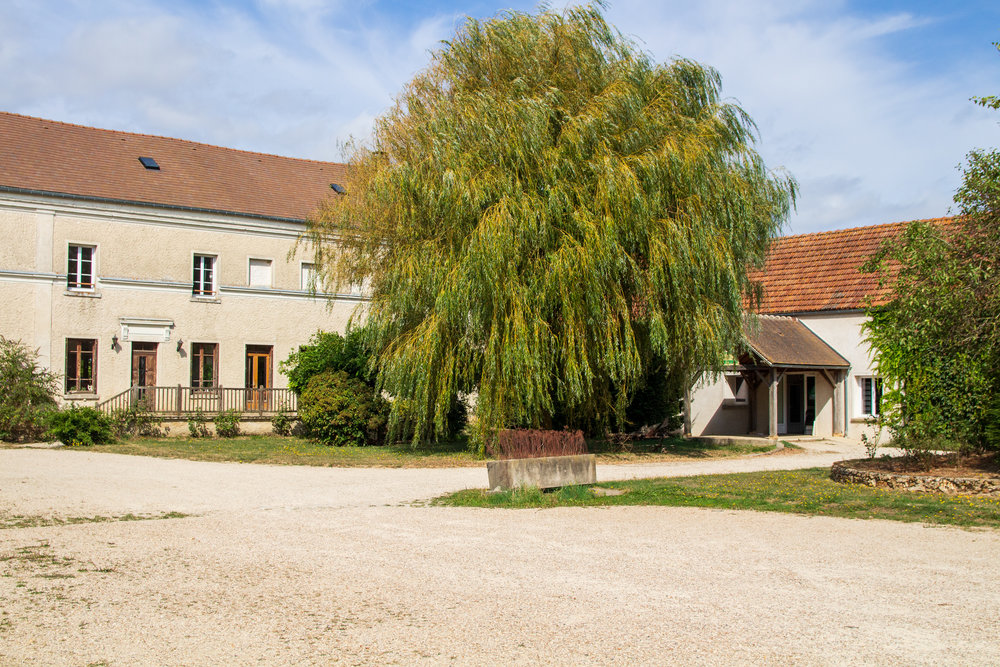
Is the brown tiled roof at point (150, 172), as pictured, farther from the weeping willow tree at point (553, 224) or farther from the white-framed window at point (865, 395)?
the white-framed window at point (865, 395)

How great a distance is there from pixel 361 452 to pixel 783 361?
11.9 meters

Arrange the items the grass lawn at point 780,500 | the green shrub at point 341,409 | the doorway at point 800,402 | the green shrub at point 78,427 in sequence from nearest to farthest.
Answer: the grass lawn at point 780,500, the green shrub at point 78,427, the green shrub at point 341,409, the doorway at point 800,402

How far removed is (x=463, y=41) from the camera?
20734 mm

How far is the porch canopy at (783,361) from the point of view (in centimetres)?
2567

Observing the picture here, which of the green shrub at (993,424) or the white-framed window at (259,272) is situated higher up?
the white-framed window at (259,272)

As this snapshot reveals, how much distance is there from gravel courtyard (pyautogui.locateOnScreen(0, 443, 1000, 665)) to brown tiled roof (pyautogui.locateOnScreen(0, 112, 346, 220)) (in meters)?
17.7

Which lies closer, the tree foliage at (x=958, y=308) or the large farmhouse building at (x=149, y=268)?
the tree foliage at (x=958, y=308)

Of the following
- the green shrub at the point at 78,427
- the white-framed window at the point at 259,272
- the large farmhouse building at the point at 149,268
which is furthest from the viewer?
the white-framed window at the point at 259,272

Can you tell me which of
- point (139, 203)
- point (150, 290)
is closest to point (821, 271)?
point (150, 290)

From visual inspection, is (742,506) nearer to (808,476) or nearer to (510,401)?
(808,476)

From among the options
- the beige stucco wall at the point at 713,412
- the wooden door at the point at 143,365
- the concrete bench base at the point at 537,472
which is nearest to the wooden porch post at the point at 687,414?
the beige stucco wall at the point at 713,412

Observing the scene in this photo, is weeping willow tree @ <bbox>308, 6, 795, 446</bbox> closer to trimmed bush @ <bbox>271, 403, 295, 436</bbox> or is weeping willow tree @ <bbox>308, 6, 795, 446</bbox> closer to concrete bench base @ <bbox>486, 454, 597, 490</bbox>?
concrete bench base @ <bbox>486, 454, 597, 490</bbox>

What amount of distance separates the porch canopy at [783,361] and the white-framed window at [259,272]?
15227 millimetres

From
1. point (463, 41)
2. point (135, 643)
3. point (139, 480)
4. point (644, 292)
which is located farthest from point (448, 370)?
point (135, 643)
